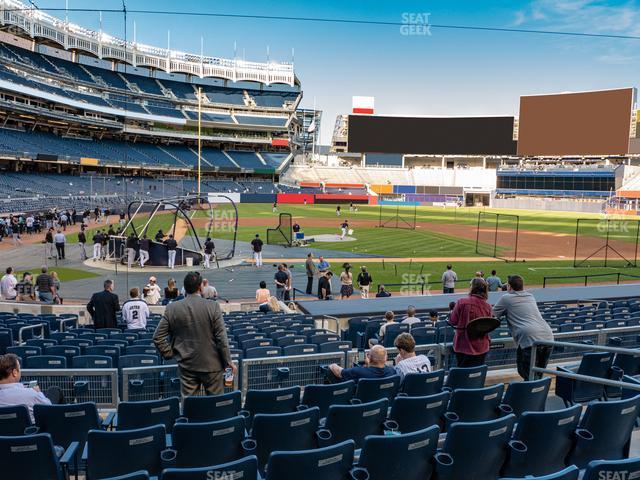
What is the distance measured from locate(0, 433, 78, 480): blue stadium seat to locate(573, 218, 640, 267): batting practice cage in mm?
25194

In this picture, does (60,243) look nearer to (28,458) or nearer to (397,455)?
(28,458)

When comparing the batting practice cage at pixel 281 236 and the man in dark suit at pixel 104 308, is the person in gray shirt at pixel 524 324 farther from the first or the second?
the batting practice cage at pixel 281 236

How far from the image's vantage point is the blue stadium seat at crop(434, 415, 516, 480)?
3967mm

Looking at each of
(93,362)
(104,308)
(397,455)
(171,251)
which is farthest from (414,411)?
(171,251)

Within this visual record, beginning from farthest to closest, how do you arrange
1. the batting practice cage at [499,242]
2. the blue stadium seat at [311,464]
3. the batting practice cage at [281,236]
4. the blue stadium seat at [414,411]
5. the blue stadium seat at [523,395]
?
the batting practice cage at [281,236]
the batting practice cage at [499,242]
the blue stadium seat at [523,395]
the blue stadium seat at [414,411]
the blue stadium seat at [311,464]

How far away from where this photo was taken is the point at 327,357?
7.55 metres

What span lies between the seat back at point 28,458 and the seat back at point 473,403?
3702 mm

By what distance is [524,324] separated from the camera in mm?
6863

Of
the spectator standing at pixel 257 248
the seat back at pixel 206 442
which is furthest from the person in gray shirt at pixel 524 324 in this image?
the spectator standing at pixel 257 248

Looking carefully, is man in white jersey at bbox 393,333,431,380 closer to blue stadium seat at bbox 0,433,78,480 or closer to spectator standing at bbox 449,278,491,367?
spectator standing at bbox 449,278,491,367

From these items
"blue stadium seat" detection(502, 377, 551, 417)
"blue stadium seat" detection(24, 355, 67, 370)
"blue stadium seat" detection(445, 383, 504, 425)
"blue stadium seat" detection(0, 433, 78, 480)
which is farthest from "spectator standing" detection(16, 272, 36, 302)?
A: "blue stadium seat" detection(502, 377, 551, 417)

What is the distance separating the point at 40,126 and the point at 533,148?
79031mm

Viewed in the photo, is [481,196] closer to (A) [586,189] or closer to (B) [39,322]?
(A) [586,189]

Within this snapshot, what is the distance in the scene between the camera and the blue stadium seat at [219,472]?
3.13 meters
